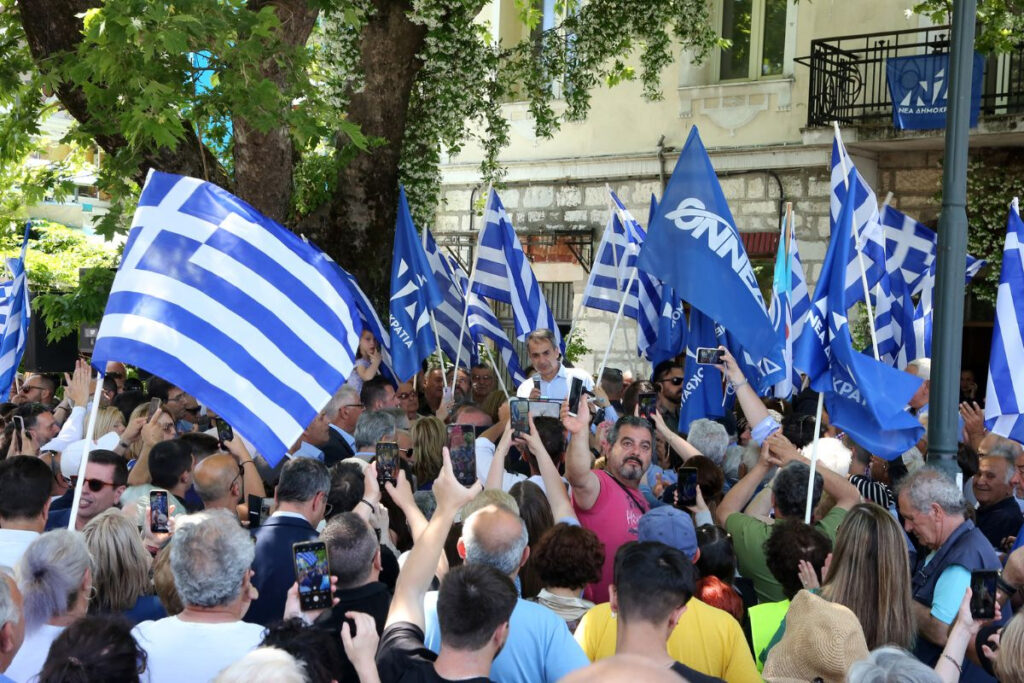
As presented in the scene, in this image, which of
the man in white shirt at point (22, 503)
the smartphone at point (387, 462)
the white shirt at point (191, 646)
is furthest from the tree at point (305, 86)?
the white shirt at point (191, 646)

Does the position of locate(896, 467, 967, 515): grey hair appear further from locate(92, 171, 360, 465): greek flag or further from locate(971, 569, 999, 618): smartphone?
locate(92, 171, 360, 465): greek flag

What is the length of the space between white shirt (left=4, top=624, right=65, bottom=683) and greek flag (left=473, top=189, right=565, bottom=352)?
7.36 metres

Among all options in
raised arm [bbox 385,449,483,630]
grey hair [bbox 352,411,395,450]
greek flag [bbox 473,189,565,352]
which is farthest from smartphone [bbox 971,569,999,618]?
greek flag [bbox 473,189,565,352]

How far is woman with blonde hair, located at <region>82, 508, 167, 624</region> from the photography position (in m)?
5.00

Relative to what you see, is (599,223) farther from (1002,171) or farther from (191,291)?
(191,291)

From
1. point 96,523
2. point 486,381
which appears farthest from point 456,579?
point 486,381

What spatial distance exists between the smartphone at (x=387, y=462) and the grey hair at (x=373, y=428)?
158 cm

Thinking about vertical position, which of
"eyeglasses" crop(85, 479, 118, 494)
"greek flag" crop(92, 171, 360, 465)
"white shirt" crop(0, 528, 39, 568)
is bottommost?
"white shirt" crop(0, 528, 39, 568)

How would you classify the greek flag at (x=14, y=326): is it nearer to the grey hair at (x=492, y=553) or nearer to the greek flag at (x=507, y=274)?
the greek flag at (x=507, y=274)

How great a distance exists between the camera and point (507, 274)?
39.4 ft

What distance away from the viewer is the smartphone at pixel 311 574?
13.4 ft

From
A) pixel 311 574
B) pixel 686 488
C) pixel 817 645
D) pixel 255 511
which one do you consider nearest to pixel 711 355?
pixel 686 488

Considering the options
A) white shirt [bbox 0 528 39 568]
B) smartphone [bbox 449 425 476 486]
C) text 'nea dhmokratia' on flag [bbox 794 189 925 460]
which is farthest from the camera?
text 'nea dhmokratia' on flag [bbox 794 189 925 460]

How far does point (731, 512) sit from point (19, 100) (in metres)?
7.09
